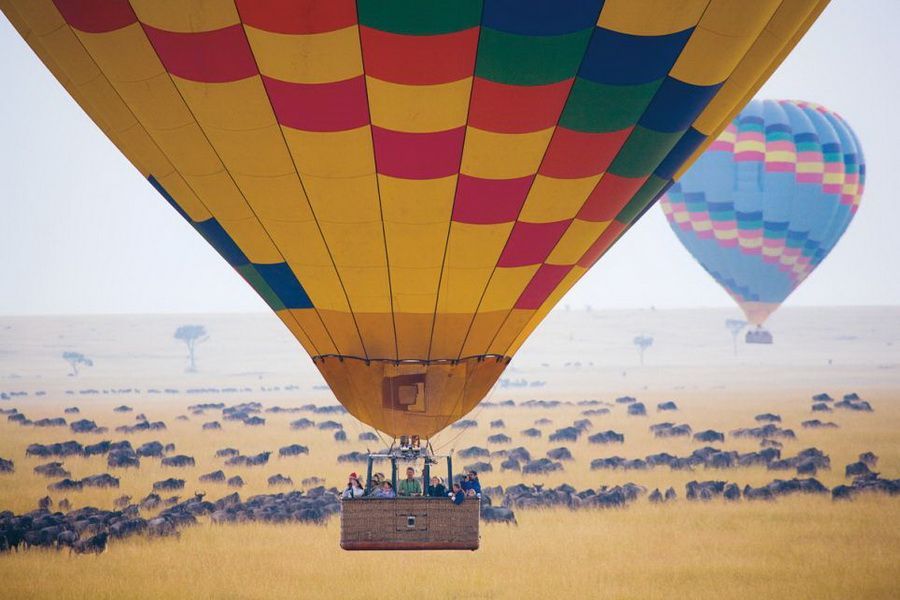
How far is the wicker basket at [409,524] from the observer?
11570mm

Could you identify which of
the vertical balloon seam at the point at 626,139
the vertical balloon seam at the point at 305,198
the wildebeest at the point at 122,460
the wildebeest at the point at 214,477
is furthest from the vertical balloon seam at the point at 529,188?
the wildebeest at the point at 122,460

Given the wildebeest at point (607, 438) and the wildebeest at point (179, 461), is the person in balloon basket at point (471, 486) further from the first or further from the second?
the wildebeest at point (607, 438)

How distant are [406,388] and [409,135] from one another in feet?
9.65

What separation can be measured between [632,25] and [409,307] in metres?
3.51

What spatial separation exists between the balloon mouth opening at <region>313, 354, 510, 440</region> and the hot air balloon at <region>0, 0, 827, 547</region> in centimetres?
2

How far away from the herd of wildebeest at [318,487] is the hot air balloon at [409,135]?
9.72m

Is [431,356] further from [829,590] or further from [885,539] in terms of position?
[885,539]

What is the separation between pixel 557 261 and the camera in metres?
12.8

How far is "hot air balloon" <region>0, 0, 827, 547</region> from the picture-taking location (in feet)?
33.0

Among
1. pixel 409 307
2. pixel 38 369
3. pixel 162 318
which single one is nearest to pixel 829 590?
pixel 409 307

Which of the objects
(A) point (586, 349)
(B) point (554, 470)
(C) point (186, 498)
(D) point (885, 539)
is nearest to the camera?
(D) point (885, 539)

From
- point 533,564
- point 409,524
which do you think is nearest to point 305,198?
point 409,524

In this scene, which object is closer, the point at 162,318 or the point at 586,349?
the point at 586,349

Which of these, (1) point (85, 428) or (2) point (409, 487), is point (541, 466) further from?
(1) point (85, 428)
